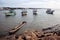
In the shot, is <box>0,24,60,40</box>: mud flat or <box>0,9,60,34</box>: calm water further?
<box>0,9,60,34</box>: calm water

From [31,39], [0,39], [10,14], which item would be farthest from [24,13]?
[31,39]

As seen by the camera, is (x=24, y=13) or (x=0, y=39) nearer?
(x=0, y=39)

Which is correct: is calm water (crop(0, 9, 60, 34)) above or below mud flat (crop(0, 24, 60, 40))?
below

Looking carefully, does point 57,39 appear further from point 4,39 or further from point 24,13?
point 24,13

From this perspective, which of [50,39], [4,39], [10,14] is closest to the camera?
[50,39]

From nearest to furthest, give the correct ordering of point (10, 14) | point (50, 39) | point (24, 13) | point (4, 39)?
point (50, 39) < point (4, 39) < point (10, 14) < point (24, 13)

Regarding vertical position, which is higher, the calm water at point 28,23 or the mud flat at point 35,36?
the mud flat at point 35,36

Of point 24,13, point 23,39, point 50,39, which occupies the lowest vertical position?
point 24,13

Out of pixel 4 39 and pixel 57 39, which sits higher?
pixel 57 39

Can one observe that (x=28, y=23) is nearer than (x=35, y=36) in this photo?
No

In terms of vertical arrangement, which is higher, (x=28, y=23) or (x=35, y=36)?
(x=35, y=36)

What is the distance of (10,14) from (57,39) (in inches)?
1902

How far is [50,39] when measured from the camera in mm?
11719

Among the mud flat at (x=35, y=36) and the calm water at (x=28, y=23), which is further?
the calm water at (x=28, y=23)
